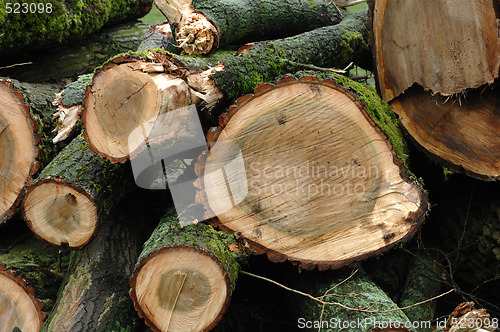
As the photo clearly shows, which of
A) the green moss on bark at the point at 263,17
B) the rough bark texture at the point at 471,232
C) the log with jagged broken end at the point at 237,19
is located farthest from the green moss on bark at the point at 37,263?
the rough bark texture at the point at 471,232

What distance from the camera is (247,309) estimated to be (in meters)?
2.22

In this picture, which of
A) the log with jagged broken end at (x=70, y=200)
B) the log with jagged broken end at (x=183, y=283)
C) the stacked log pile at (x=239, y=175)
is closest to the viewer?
the log with jagged broken end at (x=183, y=283)

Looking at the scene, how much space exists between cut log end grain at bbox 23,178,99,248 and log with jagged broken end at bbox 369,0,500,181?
153 cm

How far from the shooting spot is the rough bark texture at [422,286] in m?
2.25

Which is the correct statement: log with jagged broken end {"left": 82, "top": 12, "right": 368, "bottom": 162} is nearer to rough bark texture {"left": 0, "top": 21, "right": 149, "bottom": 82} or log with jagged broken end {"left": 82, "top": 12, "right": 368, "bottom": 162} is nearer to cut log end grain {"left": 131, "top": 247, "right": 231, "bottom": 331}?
cut log end grain {"left": 131, "top": 247, "right": 231, "bottom": 331}

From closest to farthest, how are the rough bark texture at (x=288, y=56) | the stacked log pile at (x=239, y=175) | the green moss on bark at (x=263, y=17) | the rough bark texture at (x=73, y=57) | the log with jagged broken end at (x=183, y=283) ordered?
the log with jagged broken end at (x=183, y=283), the stacked log pile at (x=239, y=175), the rough bark texture at (x=288, y=56), the green moss on bark at (x=263, y=17), the rough bark texture at (x=73, y=57)

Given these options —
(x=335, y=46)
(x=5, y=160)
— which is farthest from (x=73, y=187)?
(x=335, y=46)

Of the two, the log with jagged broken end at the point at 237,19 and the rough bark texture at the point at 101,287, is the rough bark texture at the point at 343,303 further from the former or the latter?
the log with jagged broken end at the point at 237,19

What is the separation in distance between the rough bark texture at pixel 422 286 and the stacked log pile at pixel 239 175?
0.04m

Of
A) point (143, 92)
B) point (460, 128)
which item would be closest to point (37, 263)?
point (143, 92)

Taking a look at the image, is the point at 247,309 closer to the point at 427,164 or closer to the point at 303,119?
the point at 303,119

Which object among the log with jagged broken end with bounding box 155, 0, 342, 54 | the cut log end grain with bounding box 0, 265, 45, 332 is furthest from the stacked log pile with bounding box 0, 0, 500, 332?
the log with jagged broken end with bounding box 155, 0, 342, 54

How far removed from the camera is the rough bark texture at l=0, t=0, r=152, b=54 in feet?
8.29

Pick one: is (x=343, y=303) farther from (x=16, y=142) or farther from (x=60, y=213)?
(x=16, y=142)
